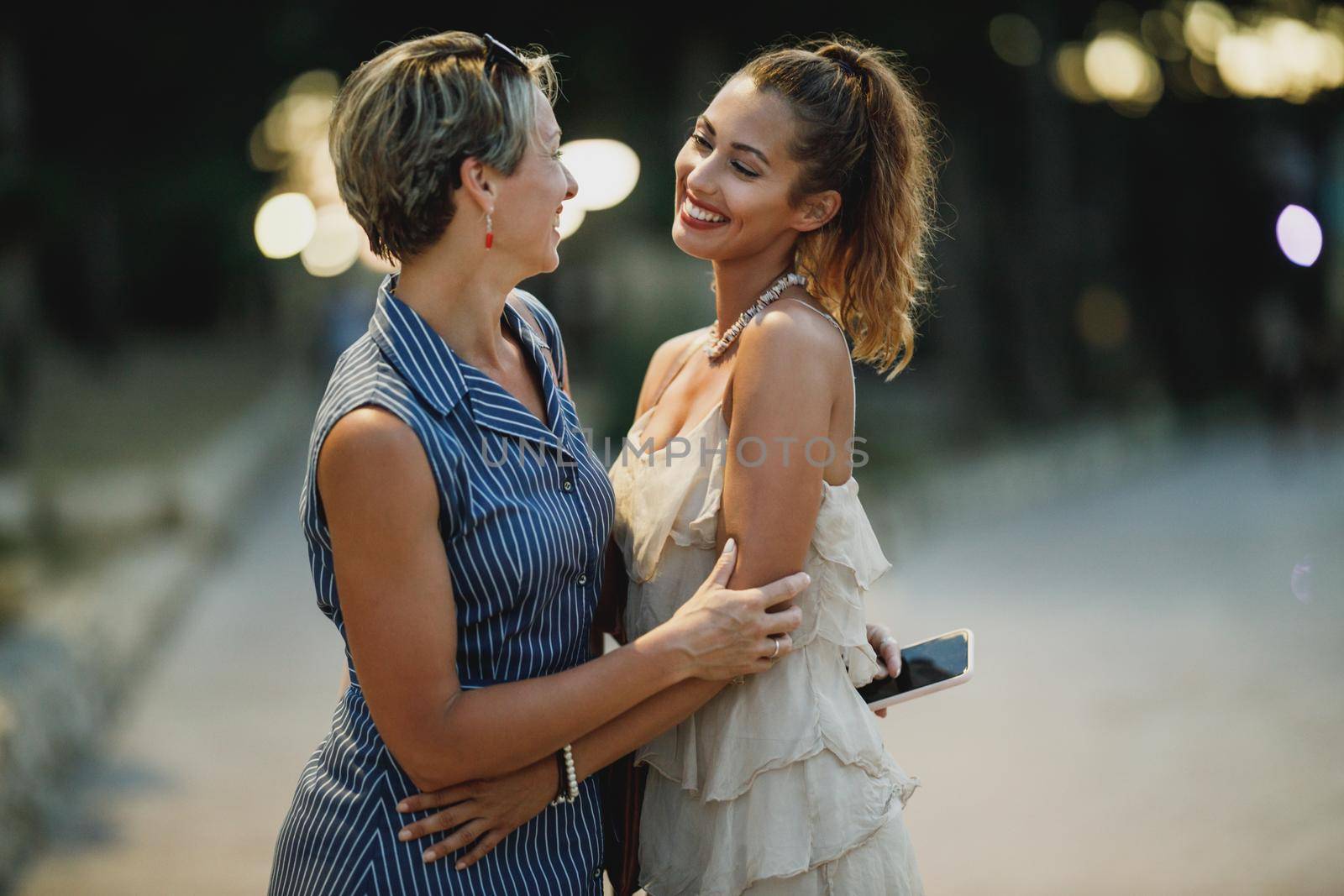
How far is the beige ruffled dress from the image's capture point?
2188 millimetres

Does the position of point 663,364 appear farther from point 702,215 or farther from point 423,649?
point 423,649

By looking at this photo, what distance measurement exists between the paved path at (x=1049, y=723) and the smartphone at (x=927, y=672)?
2404 mm

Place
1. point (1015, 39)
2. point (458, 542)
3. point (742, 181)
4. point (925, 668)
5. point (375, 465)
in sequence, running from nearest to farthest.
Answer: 1. point (375, 465)
2. point (458, 542)
3. point (742, 181)
4. point (925, 668)
5. point (1015, 39)

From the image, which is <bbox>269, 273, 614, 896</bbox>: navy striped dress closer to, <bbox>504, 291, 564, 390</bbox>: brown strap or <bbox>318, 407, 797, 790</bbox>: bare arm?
<bbox>318, 407, 797, 790</bbox>: bare arm

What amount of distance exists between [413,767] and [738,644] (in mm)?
554

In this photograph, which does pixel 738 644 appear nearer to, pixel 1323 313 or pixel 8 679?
pixel 8 679

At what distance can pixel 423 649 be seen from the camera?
1.82 meters

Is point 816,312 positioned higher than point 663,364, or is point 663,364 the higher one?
point 663,364

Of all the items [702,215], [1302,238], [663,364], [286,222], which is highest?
[286,222]

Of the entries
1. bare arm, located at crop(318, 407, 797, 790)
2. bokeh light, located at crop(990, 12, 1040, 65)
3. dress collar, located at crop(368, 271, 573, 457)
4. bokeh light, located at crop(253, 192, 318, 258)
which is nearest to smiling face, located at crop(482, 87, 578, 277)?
dress collar, located at crop(368, 271, 573, 457)

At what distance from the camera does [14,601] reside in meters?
7.02

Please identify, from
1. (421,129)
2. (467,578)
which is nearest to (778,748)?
(467,578)

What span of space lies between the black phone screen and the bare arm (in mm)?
517

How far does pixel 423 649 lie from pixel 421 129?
2.56 feet
